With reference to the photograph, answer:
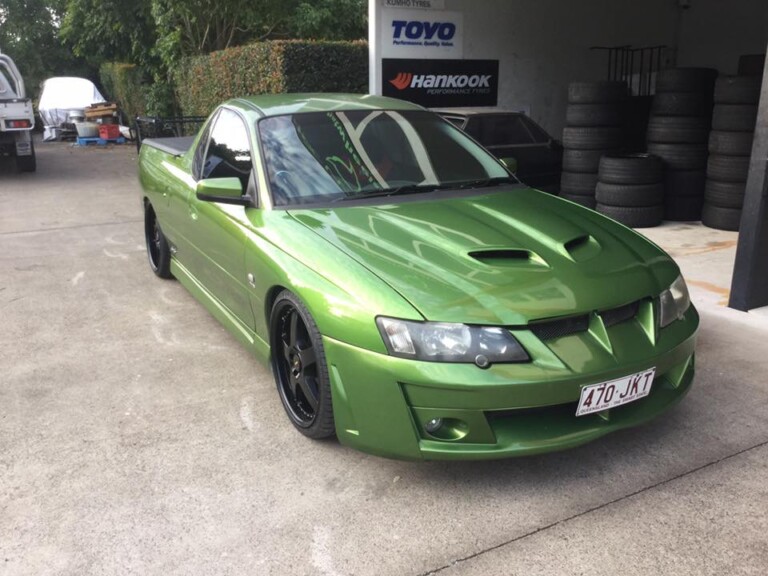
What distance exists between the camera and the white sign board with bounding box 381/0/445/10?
910cm

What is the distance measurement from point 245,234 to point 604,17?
10157 mm

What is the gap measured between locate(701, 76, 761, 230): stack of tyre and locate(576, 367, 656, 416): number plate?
5087 mm

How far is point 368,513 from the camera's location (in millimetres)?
2729

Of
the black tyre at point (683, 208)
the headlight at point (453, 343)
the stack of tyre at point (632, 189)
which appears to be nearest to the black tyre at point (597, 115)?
the stack of tyre at point (632, 189)

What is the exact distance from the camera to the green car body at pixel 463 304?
2574 mm

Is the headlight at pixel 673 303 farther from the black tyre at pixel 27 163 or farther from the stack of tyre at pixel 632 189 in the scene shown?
the black tyre at pixel 27 163

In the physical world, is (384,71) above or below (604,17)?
below

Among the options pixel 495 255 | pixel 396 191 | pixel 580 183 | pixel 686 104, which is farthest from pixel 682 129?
pixel 495 255

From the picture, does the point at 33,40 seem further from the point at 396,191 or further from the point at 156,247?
the point at 396,191

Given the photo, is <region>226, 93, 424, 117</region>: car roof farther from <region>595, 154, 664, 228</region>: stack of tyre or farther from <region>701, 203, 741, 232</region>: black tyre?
<region>701, 203, 741, 232</region>: black tyre

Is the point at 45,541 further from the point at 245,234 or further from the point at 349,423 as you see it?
the point at 245,234

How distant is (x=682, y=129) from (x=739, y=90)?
726 mm

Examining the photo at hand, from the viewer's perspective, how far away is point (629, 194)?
7.41 metres

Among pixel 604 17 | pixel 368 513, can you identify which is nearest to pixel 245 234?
pixel 368 513
